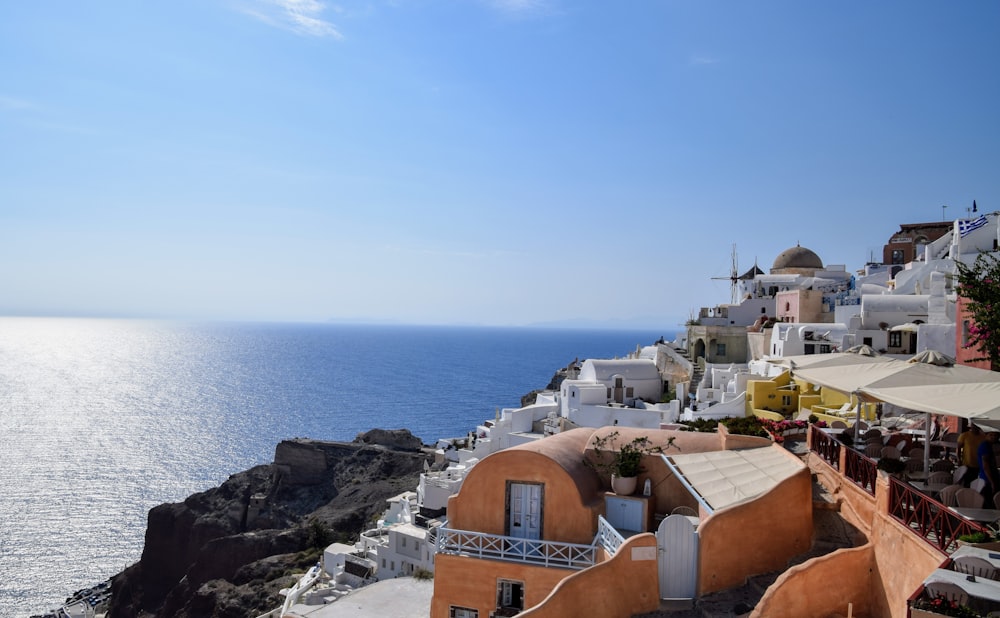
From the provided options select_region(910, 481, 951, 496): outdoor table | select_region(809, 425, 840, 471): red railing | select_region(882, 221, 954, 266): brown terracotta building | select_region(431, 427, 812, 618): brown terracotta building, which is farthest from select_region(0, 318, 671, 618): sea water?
select_region(882, 221, 954, 266): brown terracotta building

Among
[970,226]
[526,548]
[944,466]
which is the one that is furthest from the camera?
[970,226]

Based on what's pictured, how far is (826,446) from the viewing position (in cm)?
1441

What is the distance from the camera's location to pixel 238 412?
11025 centimetres

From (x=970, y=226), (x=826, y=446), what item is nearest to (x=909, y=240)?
(x=970, y=226)

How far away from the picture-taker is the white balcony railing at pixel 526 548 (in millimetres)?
14258

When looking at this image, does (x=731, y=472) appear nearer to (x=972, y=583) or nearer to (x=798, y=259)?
(x=972, y=583)

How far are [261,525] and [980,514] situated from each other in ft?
189

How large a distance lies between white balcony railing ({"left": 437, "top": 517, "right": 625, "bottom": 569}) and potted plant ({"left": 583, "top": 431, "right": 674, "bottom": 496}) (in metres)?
1.13

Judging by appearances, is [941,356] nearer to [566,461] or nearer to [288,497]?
[566,461]

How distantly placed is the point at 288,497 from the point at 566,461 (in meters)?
53.0

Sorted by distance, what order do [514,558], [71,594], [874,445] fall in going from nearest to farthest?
[874,445], [514,558], [71,594]

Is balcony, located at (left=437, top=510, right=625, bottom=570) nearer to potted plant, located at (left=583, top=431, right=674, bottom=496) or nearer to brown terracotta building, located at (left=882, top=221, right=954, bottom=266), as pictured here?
potted plant, located at (left=583, top=431, right=674, bottom=496)

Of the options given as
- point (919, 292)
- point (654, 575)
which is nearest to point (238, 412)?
point (919, 292)

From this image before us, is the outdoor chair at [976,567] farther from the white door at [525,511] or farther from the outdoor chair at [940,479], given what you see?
the white door at [525,511]
